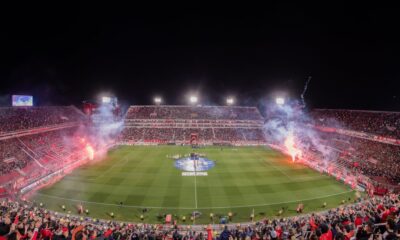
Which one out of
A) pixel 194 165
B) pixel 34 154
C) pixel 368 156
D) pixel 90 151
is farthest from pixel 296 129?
pixel 34 154

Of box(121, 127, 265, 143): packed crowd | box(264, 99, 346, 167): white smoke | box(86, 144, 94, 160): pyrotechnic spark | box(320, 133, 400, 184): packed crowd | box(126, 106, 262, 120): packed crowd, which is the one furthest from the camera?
box(126, 106, 262, 120): packed crowd

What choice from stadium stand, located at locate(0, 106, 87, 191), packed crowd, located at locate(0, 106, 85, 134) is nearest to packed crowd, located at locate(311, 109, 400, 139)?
stadium stand, located at locate(0, 106, 87, 191)

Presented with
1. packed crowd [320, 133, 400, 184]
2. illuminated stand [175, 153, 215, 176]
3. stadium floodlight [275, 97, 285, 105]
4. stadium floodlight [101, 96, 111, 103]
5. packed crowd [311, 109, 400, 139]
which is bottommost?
illuminated stand [175, 153, 215, 176]

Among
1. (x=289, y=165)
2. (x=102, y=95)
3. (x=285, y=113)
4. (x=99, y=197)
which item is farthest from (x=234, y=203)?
(x=102, y=95)

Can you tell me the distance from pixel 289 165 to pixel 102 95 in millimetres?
59593

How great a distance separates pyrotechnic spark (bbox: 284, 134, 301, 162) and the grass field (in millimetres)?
6148

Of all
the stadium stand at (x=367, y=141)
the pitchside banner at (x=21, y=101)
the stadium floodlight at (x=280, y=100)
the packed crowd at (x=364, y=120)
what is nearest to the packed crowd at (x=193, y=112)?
the stadium floodlight at (x=280, y=100)

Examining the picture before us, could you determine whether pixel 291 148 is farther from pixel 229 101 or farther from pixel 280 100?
pixel 229 101

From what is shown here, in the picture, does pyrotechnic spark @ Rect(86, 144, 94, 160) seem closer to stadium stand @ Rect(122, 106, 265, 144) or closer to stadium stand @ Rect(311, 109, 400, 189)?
stadium stand @ Rect(122, 106, 265, 144)

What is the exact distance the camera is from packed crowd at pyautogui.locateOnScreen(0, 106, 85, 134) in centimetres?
4397

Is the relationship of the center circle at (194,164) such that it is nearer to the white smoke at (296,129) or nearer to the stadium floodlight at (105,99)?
the white smoke at (296,129)

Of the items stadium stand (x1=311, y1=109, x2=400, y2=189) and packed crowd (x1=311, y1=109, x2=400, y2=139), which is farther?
packed crowd (x1=311, y1=109, x2=400, y2=139)

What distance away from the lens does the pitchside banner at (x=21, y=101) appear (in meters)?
48.5

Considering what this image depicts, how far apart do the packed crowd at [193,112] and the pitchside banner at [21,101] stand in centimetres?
2826
